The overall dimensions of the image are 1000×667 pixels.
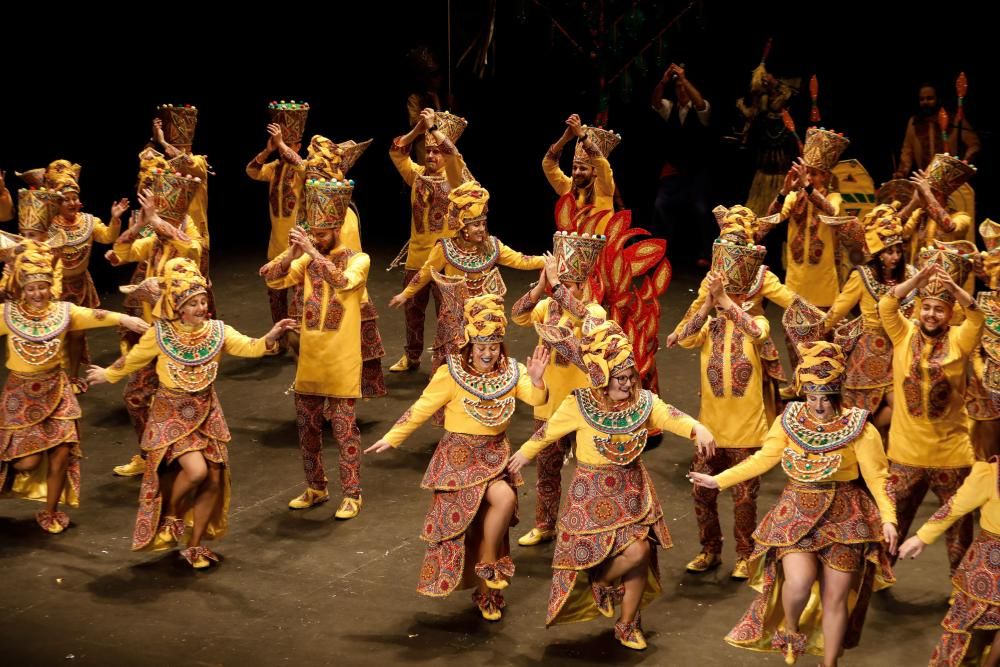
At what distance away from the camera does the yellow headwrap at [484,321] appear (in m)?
6.36

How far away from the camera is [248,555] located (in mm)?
7270

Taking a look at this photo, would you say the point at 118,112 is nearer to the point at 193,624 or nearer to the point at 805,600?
the point at 193,624

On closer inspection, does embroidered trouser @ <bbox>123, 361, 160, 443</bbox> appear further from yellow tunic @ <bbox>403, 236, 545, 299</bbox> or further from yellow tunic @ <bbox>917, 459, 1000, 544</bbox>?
yellow tunic @ <bbox>917, 459, 1000, 544</bbox>

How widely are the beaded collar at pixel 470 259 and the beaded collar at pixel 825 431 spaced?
262 cm

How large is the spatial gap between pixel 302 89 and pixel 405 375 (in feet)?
14.9

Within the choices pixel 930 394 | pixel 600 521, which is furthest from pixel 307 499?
pixel 930 394

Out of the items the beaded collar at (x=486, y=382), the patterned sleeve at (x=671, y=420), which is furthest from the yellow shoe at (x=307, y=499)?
the patterned sleeve at (x=671, y=420)

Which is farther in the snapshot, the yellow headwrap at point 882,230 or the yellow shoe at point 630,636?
the yellow headwrap at point 882,230

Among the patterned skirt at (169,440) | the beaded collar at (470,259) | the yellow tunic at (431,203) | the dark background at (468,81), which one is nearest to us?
the patterned skirt at (169,440)

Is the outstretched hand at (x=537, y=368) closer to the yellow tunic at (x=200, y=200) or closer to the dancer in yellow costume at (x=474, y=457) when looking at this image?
the dancer in yellow costume at (x=474, y=457)

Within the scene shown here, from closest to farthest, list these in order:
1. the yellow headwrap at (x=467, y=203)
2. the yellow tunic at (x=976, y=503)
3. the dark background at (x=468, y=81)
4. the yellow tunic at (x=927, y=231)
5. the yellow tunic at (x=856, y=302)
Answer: the yellow tunic at (x=976, y=503), the yellow tunic at (x=856, y=302), the yellow headwrap at (x=467, y=203), the yellow tunic at (x=927, y=231), the dark background at (x=468, y=81)

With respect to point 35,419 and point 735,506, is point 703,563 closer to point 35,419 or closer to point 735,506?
point 735,506

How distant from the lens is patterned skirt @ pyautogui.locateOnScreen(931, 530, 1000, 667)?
5695 mm

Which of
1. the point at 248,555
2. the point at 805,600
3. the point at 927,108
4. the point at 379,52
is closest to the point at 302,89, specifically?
the point at 379,52
